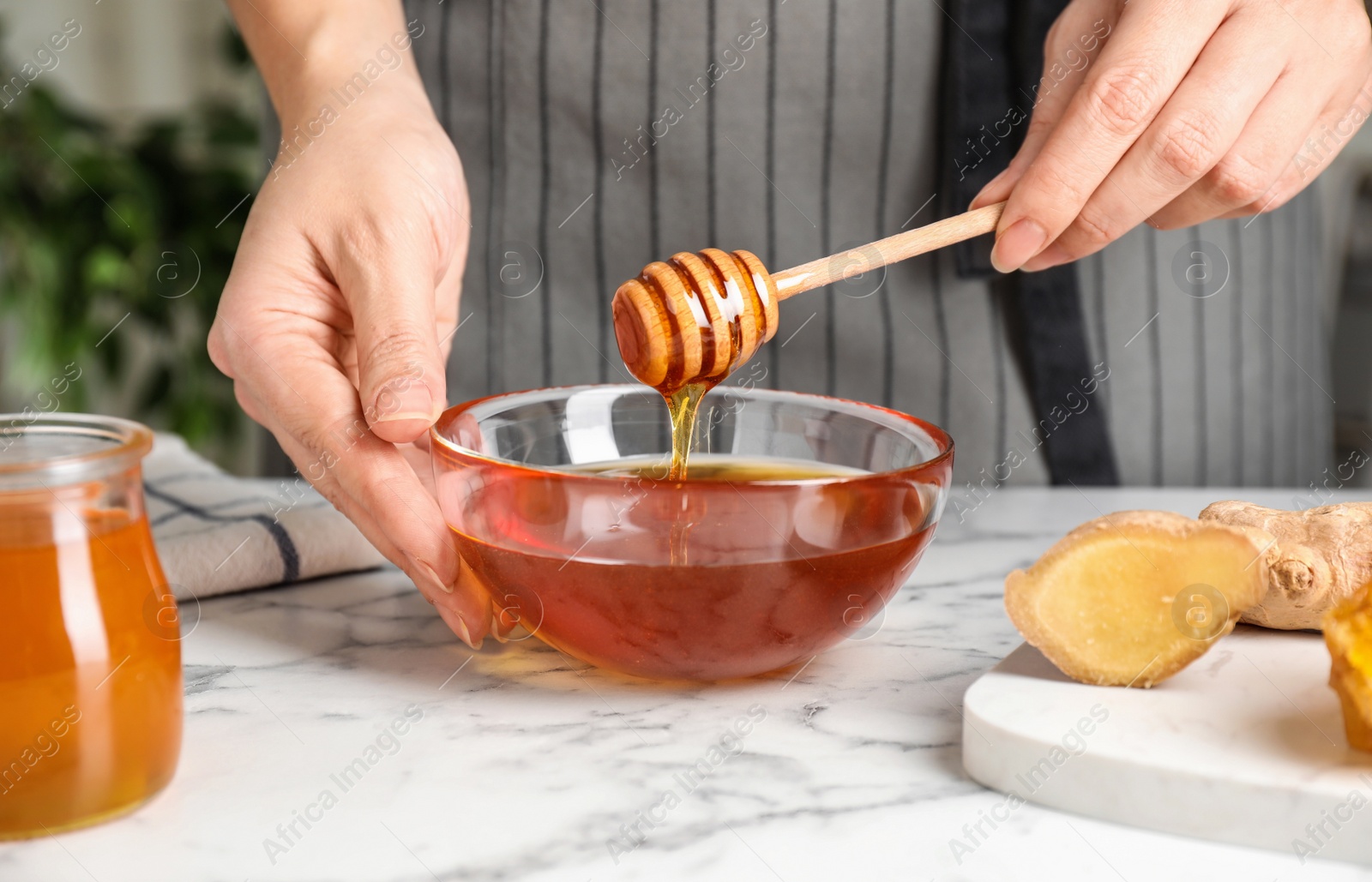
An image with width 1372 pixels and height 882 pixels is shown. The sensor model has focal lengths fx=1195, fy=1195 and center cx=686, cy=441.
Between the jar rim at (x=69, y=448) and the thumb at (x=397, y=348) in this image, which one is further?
the thumb at (x=397, y=348)

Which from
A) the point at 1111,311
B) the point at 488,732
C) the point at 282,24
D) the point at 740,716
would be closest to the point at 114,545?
the point at 488,732

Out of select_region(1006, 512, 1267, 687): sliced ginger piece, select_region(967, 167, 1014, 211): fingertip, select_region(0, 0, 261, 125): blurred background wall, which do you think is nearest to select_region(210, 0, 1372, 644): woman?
select_region(967, 167, 1014, 211): fingertip

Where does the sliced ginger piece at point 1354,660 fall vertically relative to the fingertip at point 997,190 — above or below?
below

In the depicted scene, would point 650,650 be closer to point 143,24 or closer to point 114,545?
point 114,545

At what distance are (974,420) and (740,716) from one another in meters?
0.85

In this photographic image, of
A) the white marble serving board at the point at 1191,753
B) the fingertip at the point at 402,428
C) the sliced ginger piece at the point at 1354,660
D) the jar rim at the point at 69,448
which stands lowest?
the white marble serving board at the point at 1191,753

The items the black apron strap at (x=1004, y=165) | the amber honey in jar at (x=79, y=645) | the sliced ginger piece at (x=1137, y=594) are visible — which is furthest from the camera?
the black apron strap at (x=1004, y=165)

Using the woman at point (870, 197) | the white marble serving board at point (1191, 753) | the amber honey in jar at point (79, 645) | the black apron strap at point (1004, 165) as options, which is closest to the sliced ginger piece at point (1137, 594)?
the white marble serving board at point (1191, 753)

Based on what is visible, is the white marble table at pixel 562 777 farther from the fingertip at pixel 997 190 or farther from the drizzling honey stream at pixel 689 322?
the fingertip at pixel 997 190

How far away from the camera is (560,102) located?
1.53 meters

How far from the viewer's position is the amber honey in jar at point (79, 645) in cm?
64

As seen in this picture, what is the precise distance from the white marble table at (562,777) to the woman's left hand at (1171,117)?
15.1 inches

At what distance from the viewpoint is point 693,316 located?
89cm

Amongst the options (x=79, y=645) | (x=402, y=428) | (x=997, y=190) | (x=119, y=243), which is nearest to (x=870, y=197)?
(x=997, y=190)
